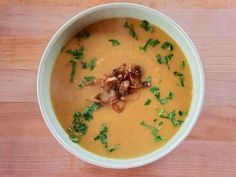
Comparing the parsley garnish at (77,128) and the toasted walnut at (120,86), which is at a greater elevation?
the toasted walnut at (120,86)

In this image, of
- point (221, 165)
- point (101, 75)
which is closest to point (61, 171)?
point (101, 75)

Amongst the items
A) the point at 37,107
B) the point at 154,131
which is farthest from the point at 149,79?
the point at 37,107

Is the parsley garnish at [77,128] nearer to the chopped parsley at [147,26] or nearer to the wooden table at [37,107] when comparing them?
the wooden table at [37,107]

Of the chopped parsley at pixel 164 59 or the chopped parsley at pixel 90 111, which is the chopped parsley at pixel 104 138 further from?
the chopped parsley at pixel 164 59

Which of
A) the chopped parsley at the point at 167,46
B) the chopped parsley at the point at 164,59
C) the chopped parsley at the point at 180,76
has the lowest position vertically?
the chopped parsley at the point at 180,76

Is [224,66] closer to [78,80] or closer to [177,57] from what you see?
[177,57]

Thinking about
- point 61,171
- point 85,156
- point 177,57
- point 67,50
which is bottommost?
point 61,171

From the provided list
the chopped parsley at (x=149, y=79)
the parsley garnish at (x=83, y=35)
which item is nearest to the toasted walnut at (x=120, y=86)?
the chopped parsley at (x=149, y=79)
